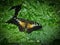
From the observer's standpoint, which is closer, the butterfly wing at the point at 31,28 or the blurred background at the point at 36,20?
the blurred background at the point at 36,20

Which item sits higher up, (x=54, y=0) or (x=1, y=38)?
(x=54, y=0)

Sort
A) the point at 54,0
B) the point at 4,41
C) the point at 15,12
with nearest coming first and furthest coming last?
the point at 4,41
the point at 15,12
the point at 54,0

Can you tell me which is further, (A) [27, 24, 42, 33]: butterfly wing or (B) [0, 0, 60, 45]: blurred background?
(A) [27, 24, 42, 33]: butterfly wing

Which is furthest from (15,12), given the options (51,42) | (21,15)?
(51,42)

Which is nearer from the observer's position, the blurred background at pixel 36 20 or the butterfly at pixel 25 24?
the blurred background at pixel 36 20

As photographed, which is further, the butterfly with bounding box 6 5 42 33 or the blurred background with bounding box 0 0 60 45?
the butterfly with bounding box 6 5 42 33

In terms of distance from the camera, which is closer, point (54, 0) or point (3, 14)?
point (3, 14)

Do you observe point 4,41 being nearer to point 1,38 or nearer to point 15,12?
point 1,38

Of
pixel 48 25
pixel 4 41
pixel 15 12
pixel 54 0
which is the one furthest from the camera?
pixel 54 0
